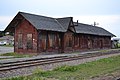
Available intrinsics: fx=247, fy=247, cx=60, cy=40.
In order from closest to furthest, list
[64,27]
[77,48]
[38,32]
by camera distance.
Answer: [38,32], [64,27], [77,48]

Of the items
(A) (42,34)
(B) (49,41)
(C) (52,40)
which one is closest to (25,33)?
(A) (42,34)

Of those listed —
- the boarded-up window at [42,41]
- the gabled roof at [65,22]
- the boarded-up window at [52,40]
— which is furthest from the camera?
the gabled roof at [65,22]

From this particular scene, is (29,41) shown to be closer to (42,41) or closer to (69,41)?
(42,41)

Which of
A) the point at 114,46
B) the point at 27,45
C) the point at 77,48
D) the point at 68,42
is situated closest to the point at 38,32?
the point at 27,45

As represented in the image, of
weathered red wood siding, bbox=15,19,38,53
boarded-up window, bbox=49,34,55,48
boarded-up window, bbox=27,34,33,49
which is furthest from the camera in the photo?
boarded-up window, bbox=49,34,55,48

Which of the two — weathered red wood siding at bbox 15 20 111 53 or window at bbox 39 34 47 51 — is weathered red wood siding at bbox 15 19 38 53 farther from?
window at bbox 39 34 47 51

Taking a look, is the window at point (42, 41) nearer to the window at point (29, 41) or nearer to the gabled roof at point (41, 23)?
the gabled roof at point (41, 23)

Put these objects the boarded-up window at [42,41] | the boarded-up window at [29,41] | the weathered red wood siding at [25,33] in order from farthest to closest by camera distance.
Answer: the boarded-up window at [29,41], the boarded-up window at [42,41], the weathered red wood siding at [25,33]

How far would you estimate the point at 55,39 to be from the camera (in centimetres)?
3616

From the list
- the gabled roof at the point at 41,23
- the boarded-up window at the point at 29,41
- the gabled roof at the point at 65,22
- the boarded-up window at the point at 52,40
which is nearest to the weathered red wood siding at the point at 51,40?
the boarded-up window at the point at 52,40

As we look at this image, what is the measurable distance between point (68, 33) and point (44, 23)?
5724mm

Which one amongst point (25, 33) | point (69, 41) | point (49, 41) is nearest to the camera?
point (25, 33)

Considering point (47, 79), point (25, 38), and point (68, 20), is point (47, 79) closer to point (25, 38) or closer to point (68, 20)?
point (25, 38)

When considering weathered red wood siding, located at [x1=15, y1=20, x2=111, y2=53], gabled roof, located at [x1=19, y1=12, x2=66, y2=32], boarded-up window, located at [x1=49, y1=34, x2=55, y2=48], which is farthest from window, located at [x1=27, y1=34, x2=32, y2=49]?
boarded-up window, located at [x1=49, y1=34, x2=55, y2=48]
